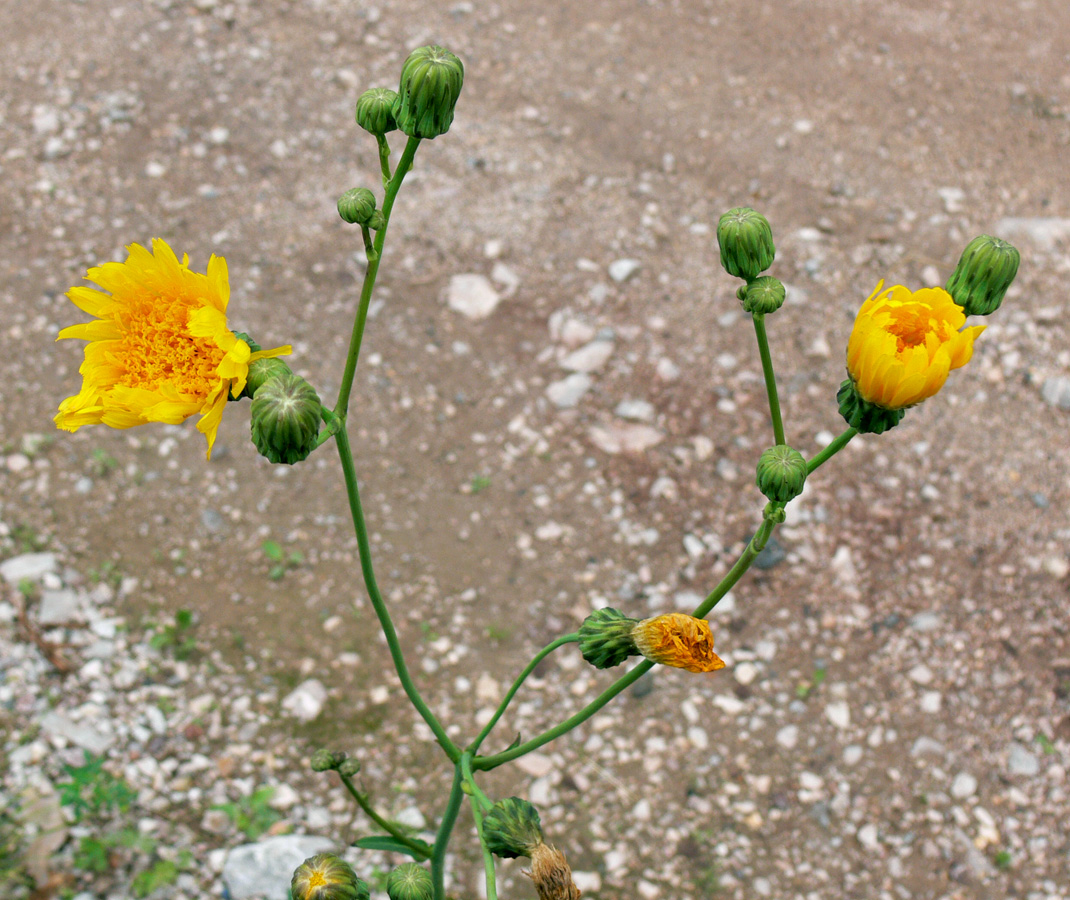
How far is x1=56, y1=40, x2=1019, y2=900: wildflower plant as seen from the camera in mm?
1500

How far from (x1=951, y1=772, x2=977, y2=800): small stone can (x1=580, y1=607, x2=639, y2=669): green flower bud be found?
6.49 ft

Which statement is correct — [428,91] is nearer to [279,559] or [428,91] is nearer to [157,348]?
[157,348]

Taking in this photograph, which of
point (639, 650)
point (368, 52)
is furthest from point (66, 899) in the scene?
point (368, 52)

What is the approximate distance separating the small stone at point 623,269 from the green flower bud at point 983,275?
258 centimetres

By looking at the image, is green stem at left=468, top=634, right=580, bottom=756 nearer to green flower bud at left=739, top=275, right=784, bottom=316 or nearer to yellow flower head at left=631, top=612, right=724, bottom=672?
yellow flower head at left=631, top=612, right=724, bottom=672

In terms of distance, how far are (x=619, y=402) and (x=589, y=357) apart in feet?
0.79

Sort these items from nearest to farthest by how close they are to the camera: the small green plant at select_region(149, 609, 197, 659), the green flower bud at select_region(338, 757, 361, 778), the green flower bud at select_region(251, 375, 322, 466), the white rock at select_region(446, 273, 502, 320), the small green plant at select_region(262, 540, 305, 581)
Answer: the green flower bud at select_region(251, 375, 322, 466), the green flower bud at select_region(338, 757, 361, 778), the small green plant at select_region(149, 609, 197, 659), the small green plant at select_region(262, 540, 305, 581), the white rock at select_region(446, 273, 502, 320)

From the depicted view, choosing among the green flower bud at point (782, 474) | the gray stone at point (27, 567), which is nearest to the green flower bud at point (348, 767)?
the green flower bud at point (782, 474)

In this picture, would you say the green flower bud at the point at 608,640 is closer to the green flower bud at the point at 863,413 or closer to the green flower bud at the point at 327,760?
the green flower bud at the point at 863,413

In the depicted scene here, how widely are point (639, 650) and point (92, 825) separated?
6.80 ft

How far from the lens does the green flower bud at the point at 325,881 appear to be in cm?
162

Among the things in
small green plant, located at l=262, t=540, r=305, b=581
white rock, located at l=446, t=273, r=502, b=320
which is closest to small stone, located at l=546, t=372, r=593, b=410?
white rock, located at l=446, t=273, r=502, b=320

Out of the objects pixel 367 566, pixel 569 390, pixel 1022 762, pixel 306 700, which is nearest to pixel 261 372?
pixel 367 566

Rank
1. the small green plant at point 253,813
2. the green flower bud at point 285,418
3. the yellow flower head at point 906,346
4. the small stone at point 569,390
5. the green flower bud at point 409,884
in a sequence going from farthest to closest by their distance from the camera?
the small stone at point 569,390, the small green plant at point 253,813, the green flower bud at point 409,884, the yellow flower head at point 906,346, the green flower bud at point 285,418
